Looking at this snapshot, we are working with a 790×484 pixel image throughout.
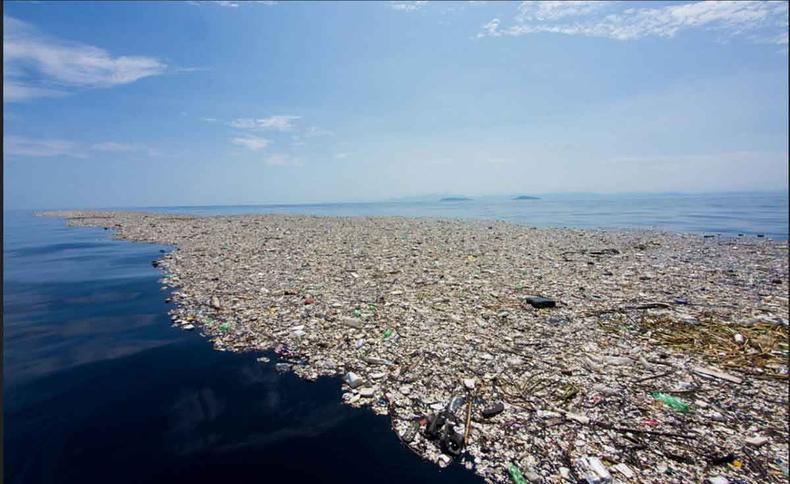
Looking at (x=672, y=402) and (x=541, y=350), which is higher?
(x=541, y=350)

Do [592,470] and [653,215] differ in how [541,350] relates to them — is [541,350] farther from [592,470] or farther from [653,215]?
[653,215]

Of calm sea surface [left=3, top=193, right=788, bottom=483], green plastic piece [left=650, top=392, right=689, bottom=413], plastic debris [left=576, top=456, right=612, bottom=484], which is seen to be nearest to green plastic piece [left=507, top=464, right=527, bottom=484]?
calm sea surface [left=3, top=193, right=788, bottom=483]

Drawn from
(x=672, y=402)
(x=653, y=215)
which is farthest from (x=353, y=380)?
(x=653, y=215)

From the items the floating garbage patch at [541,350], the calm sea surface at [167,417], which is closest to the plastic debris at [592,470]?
the floating garbage patch at [541,350]

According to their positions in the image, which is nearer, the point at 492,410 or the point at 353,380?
the point at 492,410

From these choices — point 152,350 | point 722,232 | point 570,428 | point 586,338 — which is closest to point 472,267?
point 586,338

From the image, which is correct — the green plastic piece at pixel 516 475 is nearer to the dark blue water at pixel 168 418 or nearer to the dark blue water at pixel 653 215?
the dark blue water at pixel 168 418
